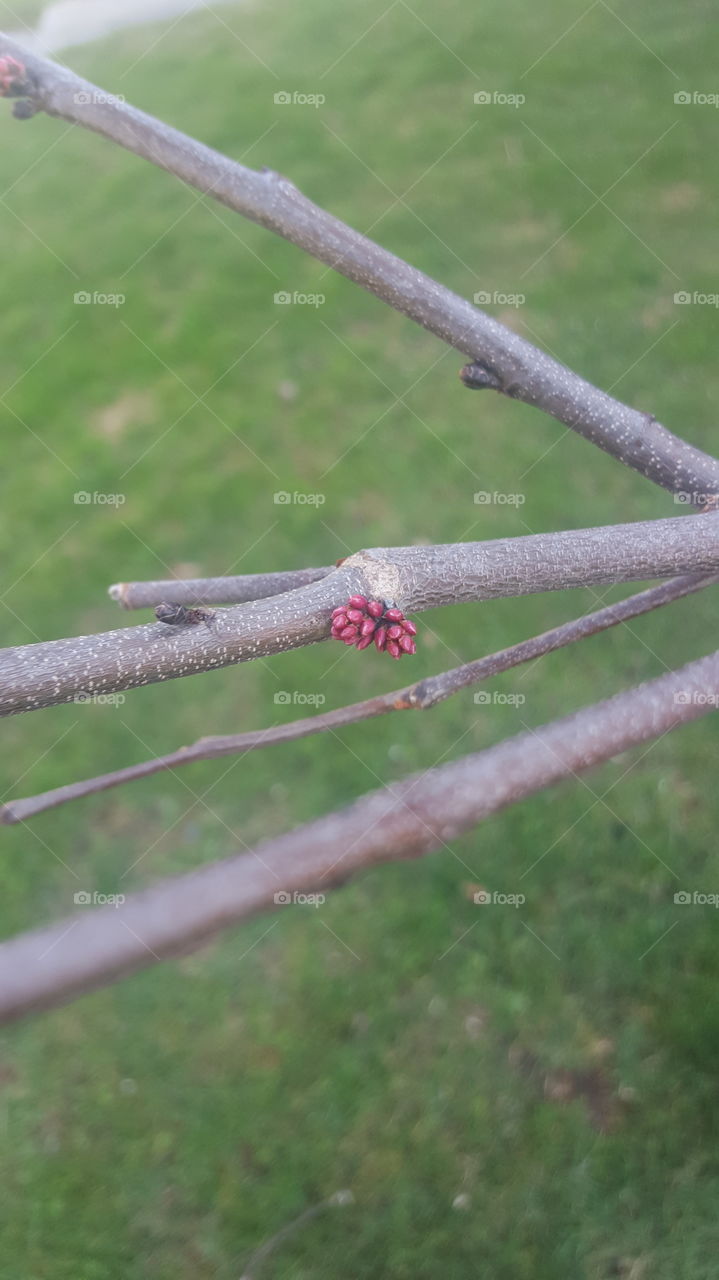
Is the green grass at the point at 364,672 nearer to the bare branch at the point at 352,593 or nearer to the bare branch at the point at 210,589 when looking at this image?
the bare branch at the point at 210,589

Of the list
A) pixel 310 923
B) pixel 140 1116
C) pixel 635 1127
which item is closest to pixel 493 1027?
pixel 635 1127

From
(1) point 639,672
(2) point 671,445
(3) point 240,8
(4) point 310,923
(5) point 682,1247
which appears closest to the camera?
(2) point 671,445

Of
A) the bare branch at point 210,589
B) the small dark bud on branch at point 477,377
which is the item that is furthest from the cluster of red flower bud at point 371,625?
the small dark bud on branch at point 477,377

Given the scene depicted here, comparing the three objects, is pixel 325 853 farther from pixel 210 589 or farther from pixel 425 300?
pixel 425 300

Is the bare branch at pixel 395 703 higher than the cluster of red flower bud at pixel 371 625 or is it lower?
lower

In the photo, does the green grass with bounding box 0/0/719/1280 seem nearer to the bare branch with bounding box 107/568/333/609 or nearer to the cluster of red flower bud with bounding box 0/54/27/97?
the bare branch with bounding box 107/568/333/609

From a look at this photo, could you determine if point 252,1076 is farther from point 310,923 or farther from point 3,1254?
point 3,1254
